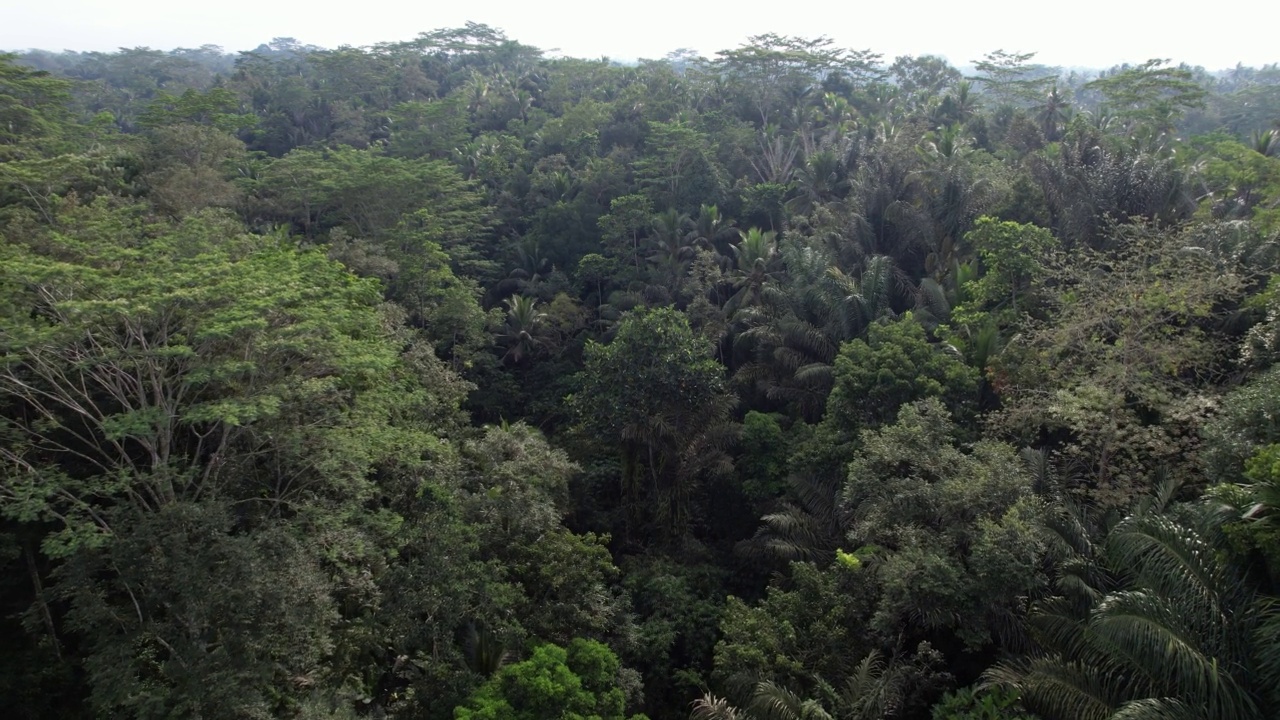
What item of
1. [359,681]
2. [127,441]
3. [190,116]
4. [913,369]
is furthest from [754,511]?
[190,116]

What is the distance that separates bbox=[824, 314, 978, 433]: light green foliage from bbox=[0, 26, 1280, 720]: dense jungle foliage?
0.07 m

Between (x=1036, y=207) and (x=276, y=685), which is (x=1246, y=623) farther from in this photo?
(x=1036, y=207)

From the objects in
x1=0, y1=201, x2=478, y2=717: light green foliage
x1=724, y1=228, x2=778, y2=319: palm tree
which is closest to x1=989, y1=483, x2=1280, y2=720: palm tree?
x1=0, y1=201, x2=478, y2=717: light green foliage

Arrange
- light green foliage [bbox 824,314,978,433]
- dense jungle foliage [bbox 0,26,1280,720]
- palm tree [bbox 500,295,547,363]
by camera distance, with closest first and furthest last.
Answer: dense jungle foliage [bbox 0,26,1280,720], light green foliage [bbox 824,314,978,433], palm tree [bbox 500,295,547,363]

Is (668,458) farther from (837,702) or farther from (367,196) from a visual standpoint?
(367,196)

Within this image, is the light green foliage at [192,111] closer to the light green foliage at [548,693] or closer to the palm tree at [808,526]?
the palm tree at [808,526]

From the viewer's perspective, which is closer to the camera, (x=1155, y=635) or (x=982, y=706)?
(x=1155, y=635)

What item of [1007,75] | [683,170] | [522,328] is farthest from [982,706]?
[1007,75]

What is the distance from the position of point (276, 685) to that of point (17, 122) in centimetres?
2194

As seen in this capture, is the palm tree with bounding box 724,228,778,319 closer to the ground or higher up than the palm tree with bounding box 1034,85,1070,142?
closer to the ground

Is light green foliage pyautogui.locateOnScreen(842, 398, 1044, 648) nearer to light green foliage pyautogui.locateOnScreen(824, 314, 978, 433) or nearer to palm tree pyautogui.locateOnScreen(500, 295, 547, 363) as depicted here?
light green foliage pyautogui.locateOnScreen(824, 314, 978, 433)

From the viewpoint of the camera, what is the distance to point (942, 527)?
10.2 m

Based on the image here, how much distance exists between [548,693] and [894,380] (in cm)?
825

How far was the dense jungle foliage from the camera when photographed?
8.26 m
